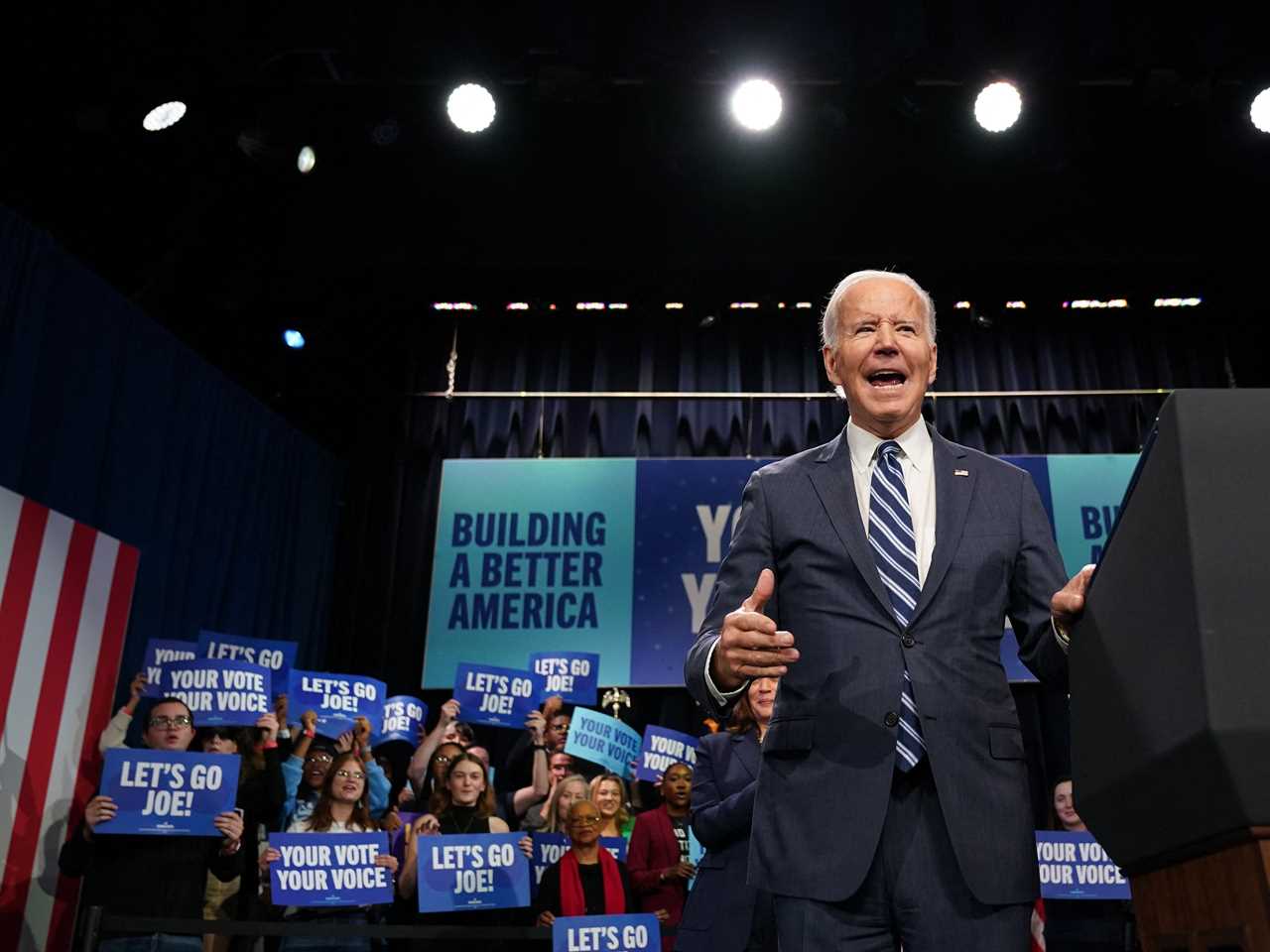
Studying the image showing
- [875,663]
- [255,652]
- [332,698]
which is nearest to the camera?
[875,663]

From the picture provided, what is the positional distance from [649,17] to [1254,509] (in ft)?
12.9

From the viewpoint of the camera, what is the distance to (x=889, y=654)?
135 cm

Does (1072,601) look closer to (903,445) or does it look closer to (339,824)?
(903,445)

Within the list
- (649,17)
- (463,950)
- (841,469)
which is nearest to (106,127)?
(649,17)

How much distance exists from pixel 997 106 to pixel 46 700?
4446 mm

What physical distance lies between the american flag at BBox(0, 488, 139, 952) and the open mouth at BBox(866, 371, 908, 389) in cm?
370

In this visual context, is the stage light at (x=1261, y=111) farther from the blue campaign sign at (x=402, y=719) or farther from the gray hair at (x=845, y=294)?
the blue campaign sign at (x=402, y=719)

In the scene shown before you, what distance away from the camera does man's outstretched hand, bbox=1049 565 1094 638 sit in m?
1.20

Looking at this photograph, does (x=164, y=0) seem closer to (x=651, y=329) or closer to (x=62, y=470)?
(x=62, y=470)

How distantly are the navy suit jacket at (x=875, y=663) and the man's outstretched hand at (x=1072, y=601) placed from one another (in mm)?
118

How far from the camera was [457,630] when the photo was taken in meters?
6.61

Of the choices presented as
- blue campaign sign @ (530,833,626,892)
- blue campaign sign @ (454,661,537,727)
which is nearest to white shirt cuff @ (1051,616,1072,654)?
blue campaign sign @ (530,833,626,892)

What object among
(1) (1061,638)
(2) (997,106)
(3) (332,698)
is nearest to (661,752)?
(3) (332,698)

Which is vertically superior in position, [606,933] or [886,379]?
[886,379]
